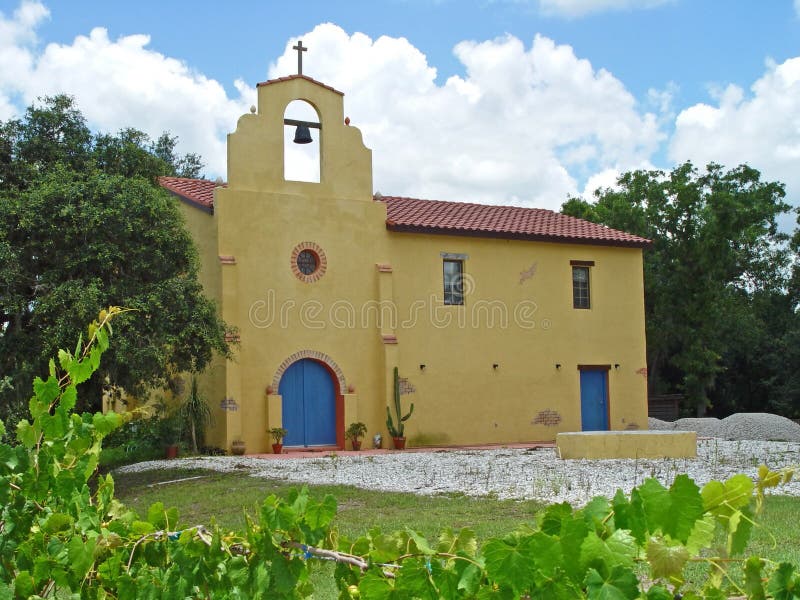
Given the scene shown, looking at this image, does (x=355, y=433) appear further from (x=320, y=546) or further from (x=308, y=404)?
(x=320, y=546)

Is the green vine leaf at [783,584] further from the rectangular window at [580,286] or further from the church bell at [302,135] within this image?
the rectangular window at [580,286]

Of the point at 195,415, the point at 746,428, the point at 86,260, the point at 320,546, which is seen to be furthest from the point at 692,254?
the point at 320,546

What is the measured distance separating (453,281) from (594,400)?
5312 mm

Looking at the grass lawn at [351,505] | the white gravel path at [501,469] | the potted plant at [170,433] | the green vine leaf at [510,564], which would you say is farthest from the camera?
the potted plant at [170,433]

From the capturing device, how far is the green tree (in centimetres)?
3244

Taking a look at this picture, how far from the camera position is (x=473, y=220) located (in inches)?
915

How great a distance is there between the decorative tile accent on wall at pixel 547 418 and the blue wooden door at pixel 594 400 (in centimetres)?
89

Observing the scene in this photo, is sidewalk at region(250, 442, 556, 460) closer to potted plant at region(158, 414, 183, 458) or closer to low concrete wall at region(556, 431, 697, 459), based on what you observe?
potted plant at region(158, 414, 183, 458)

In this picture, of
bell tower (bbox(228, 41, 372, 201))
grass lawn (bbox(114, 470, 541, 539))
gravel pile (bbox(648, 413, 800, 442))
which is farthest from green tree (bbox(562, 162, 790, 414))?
grass lawn (bbox(114, 470, 541, 539))

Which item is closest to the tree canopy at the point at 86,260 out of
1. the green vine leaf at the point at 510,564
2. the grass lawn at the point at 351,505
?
the grass lawn at the point at 351,505

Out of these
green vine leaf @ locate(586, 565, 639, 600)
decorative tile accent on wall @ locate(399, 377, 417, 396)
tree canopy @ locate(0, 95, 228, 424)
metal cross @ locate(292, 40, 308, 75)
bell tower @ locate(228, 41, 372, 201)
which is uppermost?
metal cross @ locate(292, 40, 308, 75)

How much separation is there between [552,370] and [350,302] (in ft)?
19.6

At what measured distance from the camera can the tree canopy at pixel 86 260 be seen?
45.2ft

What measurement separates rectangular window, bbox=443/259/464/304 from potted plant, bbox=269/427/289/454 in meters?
5.54
